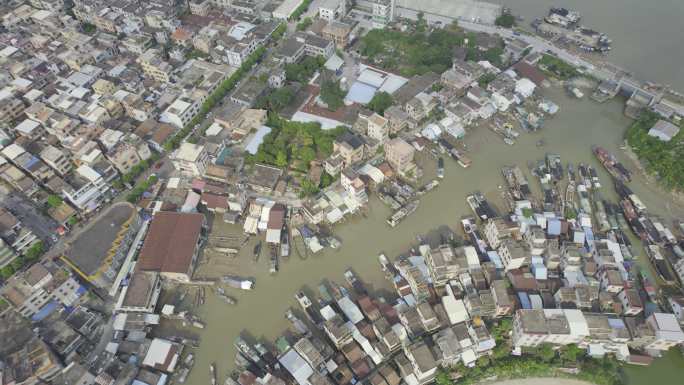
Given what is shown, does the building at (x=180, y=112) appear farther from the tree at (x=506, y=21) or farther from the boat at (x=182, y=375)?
the tree at (x=506, y=21)

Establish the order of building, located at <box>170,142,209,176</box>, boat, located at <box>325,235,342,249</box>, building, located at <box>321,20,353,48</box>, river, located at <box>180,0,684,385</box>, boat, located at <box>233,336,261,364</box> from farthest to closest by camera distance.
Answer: building, located at <box>321,20,353,48</box>
building, located at <box>170,142,209,176</box>
boat, located at <box>325,235,342,249</box>
river, located at <box>180,0,684,385</box>
boat, located at <box>233,336,261,364</box>

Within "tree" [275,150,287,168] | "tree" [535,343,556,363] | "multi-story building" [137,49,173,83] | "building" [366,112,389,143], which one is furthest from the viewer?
"multi-story building" [137,49,173,83]

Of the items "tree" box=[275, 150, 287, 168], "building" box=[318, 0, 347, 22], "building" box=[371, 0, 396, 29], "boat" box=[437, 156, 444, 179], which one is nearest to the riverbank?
"boat" box=[437, 156, 444, 179]

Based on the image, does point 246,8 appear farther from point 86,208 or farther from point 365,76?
point 86,208

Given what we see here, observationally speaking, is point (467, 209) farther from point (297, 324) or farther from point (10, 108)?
point (10, 108)

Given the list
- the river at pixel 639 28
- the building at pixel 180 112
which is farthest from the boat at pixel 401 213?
the river at pixel 639 28

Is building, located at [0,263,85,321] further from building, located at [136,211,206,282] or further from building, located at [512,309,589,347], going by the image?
building, located at [512,309,589,347]
